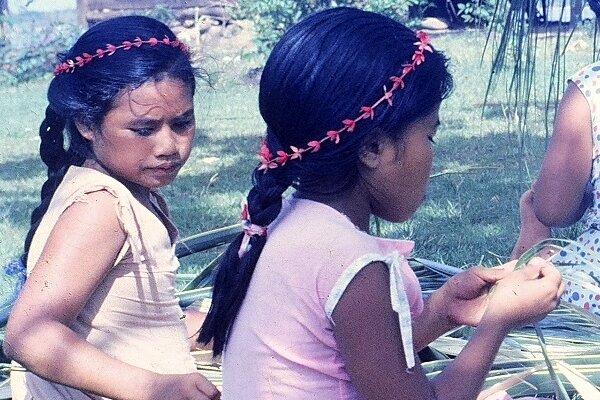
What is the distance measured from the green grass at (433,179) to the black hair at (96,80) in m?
1.45

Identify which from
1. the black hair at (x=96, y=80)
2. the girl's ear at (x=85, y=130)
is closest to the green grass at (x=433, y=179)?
the black hair at (x=96, y=80)

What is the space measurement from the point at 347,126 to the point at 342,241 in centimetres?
17

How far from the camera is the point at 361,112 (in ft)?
5.29

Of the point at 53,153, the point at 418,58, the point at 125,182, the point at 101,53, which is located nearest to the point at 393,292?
the point at 418,58

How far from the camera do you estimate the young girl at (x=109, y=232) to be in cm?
190

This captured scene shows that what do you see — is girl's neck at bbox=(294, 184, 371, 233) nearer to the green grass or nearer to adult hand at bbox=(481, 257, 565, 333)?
adult hand at bbox=(481, 257, 565, 333)

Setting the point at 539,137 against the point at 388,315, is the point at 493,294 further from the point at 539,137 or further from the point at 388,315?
the point at 539,137

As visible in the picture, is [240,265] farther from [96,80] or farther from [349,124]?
[96,80]

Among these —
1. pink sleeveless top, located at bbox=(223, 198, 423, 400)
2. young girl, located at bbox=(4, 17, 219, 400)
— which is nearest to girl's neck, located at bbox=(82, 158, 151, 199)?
young girl, located at bbox=(4, 17, 219, 400)

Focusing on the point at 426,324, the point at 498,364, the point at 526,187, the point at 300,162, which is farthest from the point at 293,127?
the point at 526,187

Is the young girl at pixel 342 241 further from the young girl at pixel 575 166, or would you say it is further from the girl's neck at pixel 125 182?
the young girl at pixel 575 166

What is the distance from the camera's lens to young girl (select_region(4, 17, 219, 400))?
6.22 feet

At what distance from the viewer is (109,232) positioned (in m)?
1.97

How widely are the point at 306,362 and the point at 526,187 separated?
3644mm
